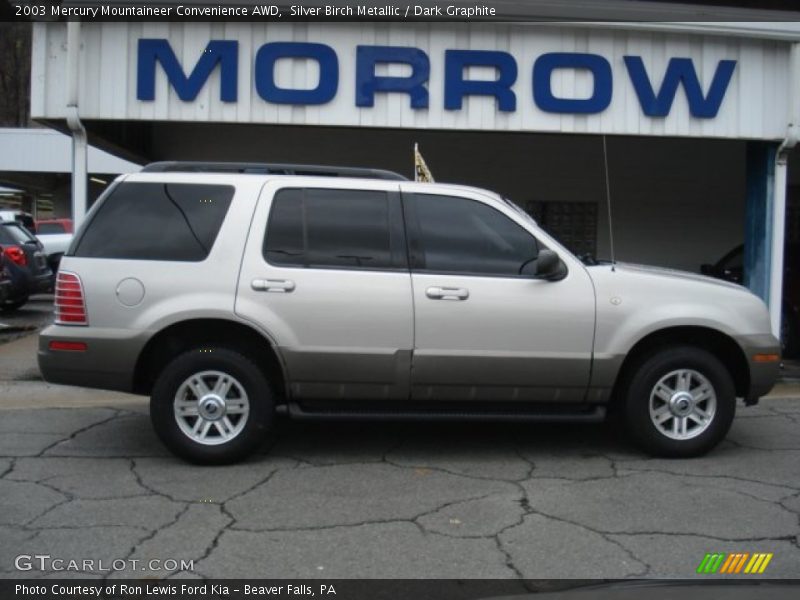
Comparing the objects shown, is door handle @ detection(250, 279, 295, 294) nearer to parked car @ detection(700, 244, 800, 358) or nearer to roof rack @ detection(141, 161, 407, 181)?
roof rack @ detection(141, 161, 407, 181)

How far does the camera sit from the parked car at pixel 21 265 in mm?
14188

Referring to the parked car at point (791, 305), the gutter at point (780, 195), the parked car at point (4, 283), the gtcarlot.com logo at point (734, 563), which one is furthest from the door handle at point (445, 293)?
the parked car at point (4, 283)

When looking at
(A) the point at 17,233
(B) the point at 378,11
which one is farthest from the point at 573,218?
(A) the point at 17,233

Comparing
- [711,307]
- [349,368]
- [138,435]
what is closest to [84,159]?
[138,435]

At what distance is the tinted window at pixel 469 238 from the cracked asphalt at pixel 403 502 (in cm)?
140

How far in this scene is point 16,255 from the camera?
47.2 ft

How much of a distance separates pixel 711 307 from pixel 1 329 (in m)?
10.6

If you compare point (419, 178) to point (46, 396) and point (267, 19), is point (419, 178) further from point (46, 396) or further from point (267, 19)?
point (46, 396)

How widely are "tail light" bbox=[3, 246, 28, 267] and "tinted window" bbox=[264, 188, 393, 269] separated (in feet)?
32.4

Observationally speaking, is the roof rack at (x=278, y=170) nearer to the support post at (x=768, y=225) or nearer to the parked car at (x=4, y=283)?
the support post at (x=768, y=225)

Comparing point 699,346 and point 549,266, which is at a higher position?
point 549,266

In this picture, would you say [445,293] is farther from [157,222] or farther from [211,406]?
[157,222]

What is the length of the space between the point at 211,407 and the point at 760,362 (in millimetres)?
3775

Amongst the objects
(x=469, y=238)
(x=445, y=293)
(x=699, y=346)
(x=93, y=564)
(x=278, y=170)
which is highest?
(x=278, y=170)
